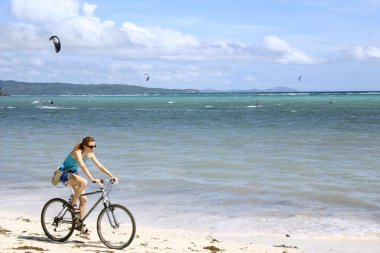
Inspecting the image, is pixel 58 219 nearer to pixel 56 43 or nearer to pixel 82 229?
pixel 82 229

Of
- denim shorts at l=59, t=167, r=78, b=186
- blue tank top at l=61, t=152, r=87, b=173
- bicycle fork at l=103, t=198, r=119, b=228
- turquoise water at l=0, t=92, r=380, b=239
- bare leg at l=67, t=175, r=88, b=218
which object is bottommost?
turquoise water at l=0, t=92, r=380, b=239

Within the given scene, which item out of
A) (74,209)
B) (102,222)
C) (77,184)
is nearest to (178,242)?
(102,222)

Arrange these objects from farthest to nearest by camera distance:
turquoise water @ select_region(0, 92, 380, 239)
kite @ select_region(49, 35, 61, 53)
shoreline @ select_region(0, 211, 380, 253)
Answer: kite @ select_region(49, 35, 61, 53) → turquoise water @ select_region(0, 92, 380, 239) → shoreline @ select_region(0, 211, 380, 253)

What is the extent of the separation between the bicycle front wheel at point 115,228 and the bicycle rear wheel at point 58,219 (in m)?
0.67

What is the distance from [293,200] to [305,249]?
479cm

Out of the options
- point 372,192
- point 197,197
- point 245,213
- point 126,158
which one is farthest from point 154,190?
point 126,158

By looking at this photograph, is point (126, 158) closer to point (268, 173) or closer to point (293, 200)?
point (268, 173)

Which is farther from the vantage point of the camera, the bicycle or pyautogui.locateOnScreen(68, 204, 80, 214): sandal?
pyautogui.locateOnScreen(68, 204, 80, 214): sandal

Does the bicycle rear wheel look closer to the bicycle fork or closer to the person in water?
the person in water

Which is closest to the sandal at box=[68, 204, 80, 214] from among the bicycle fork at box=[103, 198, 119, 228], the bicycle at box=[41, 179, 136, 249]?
the bicycle at box=[41, 179, 136, 249]

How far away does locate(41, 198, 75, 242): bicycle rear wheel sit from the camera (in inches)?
386

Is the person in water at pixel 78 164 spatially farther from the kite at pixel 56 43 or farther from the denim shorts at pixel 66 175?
the kite at pixel 56 43

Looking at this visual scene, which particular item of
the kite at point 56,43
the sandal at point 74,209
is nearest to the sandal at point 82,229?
the sandal at point 74,209

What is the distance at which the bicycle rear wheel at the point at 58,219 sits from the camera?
32.1 feet
